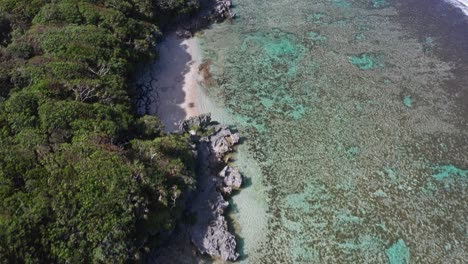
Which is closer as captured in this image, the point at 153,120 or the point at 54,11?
the point at 153,120

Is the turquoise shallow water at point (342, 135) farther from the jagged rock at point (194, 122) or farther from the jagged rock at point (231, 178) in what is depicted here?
the jagged rock at point (194, 122)

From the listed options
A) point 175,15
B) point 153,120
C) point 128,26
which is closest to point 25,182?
point 153,120

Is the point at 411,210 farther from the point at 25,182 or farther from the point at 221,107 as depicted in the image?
the point at 25,182

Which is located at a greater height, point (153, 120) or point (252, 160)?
point (153, 120)

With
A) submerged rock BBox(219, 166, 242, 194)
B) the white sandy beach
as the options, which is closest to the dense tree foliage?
submerged rock BBox(219, 166, 242, 194)

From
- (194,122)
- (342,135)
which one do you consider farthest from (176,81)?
(342,135)

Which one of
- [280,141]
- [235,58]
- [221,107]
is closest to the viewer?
[280,141]

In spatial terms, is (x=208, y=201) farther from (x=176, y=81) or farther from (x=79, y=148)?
(x=176, y=81)
